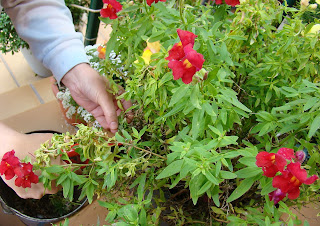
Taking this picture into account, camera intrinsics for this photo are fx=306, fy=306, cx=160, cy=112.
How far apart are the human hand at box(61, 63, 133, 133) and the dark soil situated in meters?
0.30

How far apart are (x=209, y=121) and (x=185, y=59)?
0.15m

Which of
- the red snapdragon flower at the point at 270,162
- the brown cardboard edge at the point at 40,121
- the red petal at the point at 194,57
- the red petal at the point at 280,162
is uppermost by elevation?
the red petal at the point at 194,57

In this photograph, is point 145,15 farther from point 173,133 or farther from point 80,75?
point 80,75

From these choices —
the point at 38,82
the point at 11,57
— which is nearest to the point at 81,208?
the point at 38,82

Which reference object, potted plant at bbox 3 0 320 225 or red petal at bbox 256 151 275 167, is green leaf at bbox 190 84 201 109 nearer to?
potted plant at bbox 3 0 320 225

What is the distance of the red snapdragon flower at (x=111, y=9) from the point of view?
2.27ft

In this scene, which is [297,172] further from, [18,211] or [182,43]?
[18,211]

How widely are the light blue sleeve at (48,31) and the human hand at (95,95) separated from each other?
0.14 feet

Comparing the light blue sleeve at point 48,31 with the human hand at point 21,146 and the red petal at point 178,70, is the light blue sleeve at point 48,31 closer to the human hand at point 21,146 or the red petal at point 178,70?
the human hand at point 21,146

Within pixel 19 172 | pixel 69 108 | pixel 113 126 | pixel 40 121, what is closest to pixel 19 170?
pixel 19 172

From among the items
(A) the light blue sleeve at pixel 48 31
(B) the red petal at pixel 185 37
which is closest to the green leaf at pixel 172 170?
(B) the red petal at pixel 185 37

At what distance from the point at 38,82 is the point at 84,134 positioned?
4.16 feet

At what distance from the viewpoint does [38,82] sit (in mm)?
1749

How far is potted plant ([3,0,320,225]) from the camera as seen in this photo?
1.73ft
